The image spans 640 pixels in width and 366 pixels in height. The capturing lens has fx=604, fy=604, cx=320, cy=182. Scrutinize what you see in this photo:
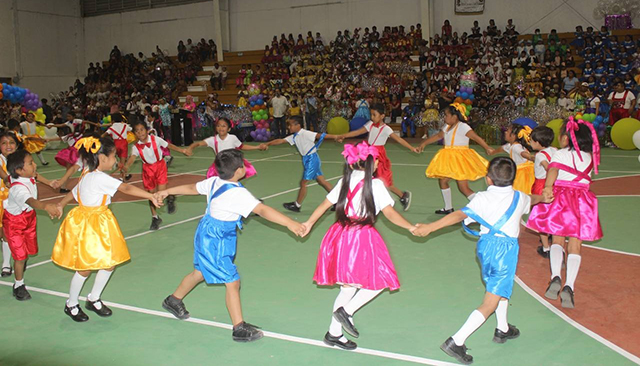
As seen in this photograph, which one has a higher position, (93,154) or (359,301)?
(93,154)

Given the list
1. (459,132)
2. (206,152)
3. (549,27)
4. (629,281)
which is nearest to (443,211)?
(459,132)

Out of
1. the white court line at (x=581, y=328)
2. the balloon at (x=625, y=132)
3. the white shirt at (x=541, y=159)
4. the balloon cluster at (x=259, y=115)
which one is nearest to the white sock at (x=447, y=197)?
the white shirt at (x=541, y=159)

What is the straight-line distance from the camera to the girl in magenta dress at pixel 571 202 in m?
5.25

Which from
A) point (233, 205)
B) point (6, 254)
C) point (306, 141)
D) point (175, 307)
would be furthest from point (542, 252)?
point (6, 254)

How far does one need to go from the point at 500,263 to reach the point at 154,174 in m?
5.74

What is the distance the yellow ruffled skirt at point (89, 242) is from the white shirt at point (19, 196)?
3.02 feet

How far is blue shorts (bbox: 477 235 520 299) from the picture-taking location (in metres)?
4.26

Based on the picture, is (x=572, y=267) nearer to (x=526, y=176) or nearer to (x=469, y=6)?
(x=526, y=176)

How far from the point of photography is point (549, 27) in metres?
23.5

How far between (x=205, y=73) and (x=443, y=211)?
22350 mm

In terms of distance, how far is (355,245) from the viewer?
4348mm

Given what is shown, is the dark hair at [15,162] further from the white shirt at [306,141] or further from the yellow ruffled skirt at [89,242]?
the white shirt at [306,141]

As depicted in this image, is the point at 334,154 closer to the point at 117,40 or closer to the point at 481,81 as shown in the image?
the point at 481,81

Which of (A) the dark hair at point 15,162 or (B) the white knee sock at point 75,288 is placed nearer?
(B) the white knee sock at point 75,288
